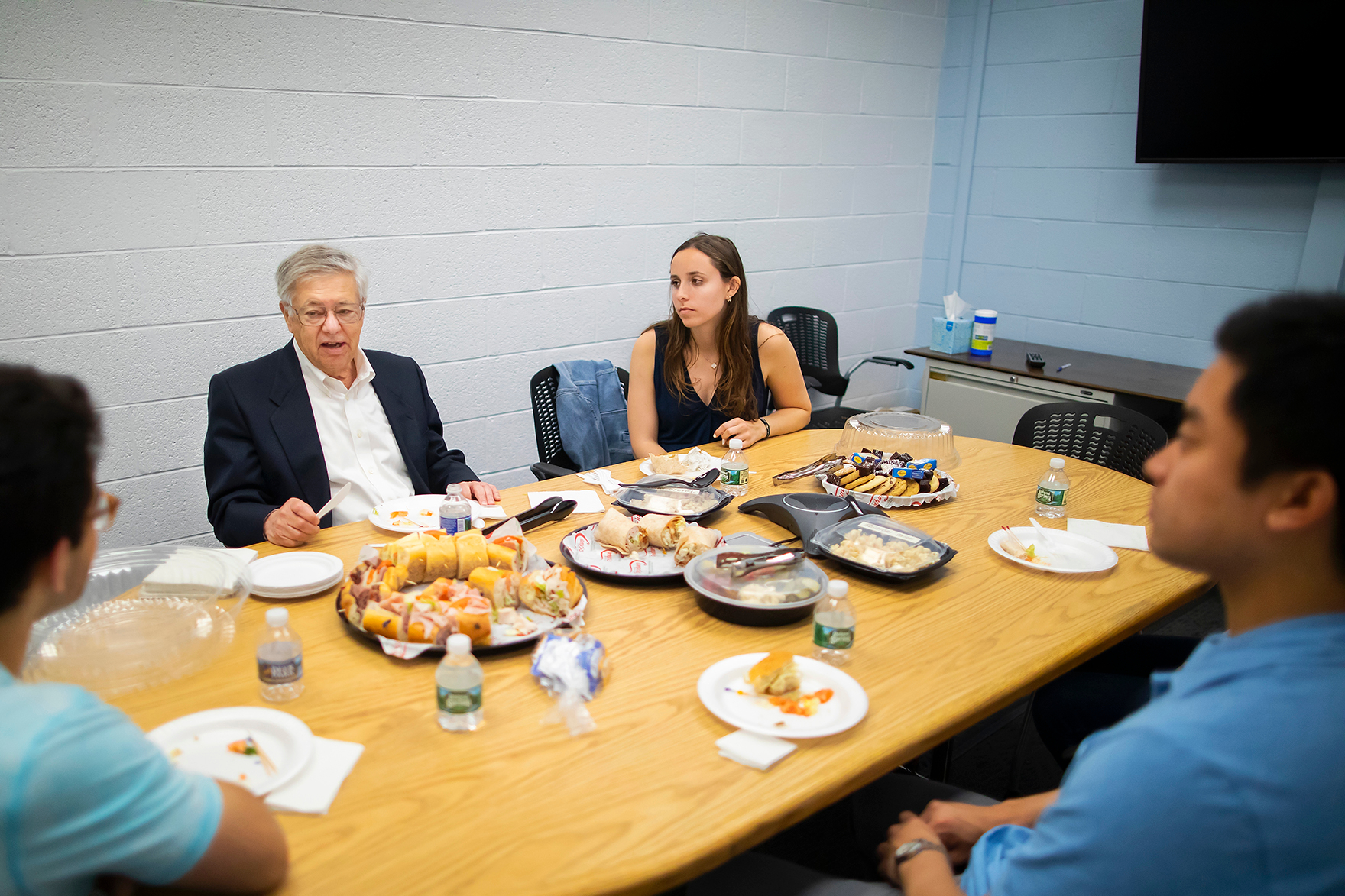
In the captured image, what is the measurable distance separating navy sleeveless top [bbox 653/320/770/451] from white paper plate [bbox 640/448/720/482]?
17.5 inches

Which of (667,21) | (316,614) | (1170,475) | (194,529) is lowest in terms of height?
(194,529)

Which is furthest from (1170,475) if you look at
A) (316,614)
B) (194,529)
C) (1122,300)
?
(1122,300)

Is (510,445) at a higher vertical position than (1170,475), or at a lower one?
lower

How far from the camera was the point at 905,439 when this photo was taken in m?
2.54

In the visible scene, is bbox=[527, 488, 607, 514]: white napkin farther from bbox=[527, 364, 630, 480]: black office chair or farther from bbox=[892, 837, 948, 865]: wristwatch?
bbox=[892, 837, 948, 865]: wristwatch

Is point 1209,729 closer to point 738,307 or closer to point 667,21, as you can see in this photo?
point 738,307

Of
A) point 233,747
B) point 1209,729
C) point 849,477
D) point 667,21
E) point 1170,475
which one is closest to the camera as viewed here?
point 1209,729

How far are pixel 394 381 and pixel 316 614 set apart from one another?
1.00 metres

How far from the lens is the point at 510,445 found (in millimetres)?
3684

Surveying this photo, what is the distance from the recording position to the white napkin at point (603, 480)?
7.44ft

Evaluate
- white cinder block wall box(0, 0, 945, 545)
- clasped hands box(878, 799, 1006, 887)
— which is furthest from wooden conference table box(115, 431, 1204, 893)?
white cinder block wall box(0, 0, 945, 545)

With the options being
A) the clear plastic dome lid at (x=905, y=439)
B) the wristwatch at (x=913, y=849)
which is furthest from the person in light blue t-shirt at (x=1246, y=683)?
the clear plastic dome lid at (x=905, y=439)

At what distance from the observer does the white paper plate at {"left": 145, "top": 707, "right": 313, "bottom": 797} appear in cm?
113

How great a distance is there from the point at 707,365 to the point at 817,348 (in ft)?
4.55
